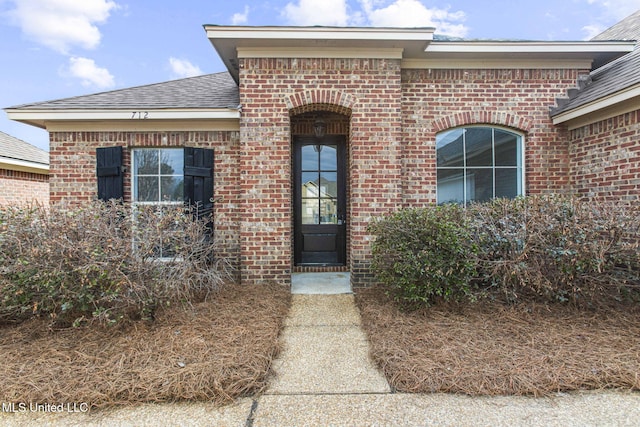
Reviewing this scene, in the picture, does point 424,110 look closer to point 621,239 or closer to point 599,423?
point 621,239

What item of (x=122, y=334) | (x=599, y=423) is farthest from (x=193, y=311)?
(x=599, y=423)

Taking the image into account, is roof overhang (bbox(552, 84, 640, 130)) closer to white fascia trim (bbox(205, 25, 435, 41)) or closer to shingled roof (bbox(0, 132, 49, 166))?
white fascia trim (bbox(205, 25, 435, 41))

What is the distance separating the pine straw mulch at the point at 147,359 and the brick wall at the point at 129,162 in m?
1.83

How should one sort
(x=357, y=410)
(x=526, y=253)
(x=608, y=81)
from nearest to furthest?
(x=357, y=410) → (x=526, y=253) → (x=608, y=81)

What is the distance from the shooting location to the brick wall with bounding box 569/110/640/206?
4.43 metres

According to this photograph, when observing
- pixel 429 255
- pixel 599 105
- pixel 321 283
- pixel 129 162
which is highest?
pixel 599 105

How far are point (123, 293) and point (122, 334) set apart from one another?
1.37ft

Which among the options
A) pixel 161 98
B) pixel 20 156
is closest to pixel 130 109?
pixel 161 98

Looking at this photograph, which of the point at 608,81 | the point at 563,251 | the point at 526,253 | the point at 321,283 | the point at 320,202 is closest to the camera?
the point at 563,251

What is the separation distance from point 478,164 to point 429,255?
2531 mm

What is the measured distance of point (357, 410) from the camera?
2348 mm

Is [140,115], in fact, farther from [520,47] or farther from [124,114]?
[520,47]

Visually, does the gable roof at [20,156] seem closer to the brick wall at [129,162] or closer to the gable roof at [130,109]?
the gable roof at [130,109]

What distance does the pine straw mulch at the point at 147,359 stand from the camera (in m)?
2.46
